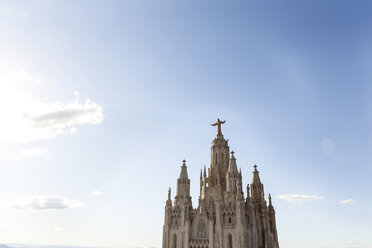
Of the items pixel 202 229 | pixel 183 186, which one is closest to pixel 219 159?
pixel 183 186

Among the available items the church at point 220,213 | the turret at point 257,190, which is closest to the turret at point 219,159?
the church at point 220,213

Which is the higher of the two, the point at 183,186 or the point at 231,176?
the point at 231,176

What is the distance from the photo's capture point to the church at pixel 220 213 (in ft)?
180

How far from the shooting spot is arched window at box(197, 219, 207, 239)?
186 ft

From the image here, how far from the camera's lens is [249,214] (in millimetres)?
59375

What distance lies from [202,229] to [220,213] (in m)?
5.02

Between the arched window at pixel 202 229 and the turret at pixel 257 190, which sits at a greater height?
the turret at pixel 257 190

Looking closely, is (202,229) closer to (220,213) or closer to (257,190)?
(220,213)

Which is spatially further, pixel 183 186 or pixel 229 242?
pixel 183 186

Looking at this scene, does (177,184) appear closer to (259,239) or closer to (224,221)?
(224,221)

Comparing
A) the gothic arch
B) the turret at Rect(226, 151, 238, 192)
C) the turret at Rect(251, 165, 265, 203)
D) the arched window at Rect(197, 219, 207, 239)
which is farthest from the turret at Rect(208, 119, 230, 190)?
the gothic arch

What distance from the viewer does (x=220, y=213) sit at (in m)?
56.2

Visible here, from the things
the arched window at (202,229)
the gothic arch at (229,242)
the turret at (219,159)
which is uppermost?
the turret at (219,159)

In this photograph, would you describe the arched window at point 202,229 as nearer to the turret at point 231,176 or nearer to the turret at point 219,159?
the turret at point 231,176
